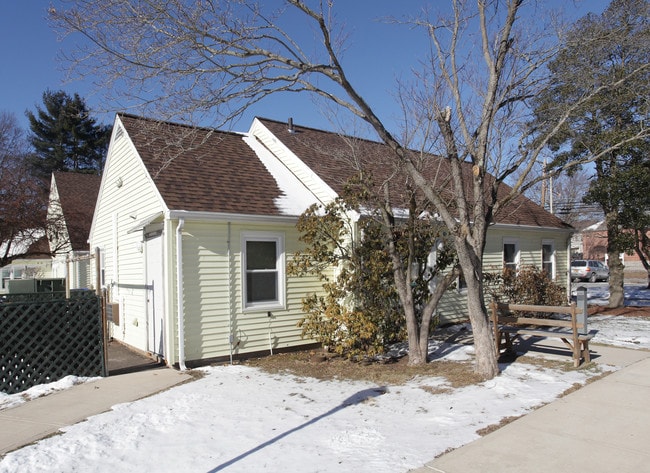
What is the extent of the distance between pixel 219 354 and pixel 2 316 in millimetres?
3528

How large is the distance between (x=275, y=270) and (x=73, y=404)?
438 cm

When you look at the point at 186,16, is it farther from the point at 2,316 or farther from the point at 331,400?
the point at 331,400

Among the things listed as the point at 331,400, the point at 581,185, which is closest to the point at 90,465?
the point at 331,400

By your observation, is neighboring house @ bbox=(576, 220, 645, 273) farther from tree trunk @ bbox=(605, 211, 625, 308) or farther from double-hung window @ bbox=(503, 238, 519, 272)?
double-hung window @ bbox=(503, 238, 519, 272)

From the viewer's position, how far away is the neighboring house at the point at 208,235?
8.97 meters

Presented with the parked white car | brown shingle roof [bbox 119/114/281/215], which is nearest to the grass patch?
brown shingle roof [bbox 119/114/281/215]

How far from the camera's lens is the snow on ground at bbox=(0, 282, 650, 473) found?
15.7ft

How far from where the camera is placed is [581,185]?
46.5 metres

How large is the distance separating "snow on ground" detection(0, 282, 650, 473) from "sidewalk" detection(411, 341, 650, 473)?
26cm

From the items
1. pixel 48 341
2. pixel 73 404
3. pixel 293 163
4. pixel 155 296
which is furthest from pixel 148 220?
pixel 293 163

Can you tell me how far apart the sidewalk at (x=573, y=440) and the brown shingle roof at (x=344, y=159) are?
14.3 feet

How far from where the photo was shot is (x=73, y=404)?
6.74 m

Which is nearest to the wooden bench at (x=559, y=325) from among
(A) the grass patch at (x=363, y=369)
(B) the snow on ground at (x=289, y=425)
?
(B) the snow on ground at (x=289, y=425)

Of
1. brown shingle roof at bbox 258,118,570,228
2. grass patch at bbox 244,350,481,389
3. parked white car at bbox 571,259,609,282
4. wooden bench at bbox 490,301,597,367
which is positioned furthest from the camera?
parked white car at bbox 571,259,609,282
